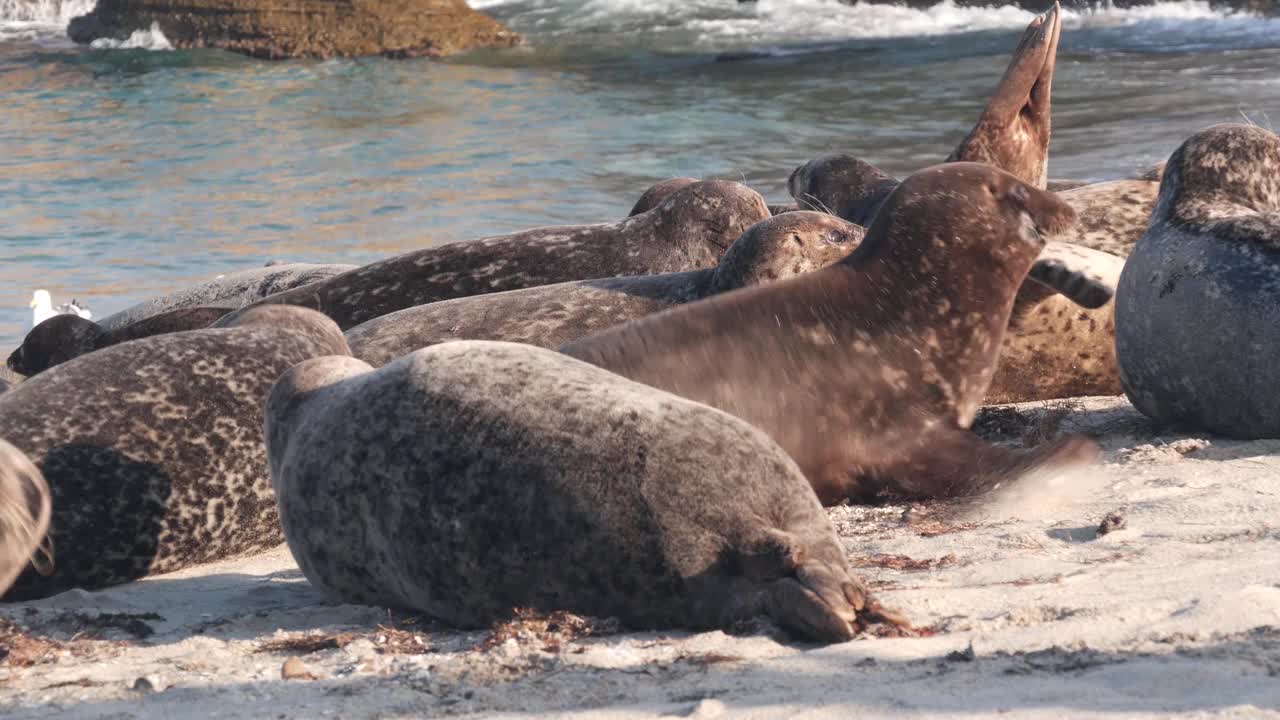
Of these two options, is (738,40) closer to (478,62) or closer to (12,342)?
(478,62)

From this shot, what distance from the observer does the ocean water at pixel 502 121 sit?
13.9m

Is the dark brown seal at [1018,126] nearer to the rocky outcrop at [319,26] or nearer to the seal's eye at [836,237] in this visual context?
the seal's eye at [836,237]

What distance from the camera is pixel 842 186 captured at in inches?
327

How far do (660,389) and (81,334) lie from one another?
438 centimetres

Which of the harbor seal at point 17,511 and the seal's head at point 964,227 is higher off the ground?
the seal's head at point 964,227

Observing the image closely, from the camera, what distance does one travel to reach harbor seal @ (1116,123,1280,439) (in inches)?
198

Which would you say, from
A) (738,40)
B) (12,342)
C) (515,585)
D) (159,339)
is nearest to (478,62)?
(738,40)

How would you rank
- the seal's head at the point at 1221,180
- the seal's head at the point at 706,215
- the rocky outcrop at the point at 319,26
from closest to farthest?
the seal's head at the point at 1221,180 < the seal's head at the point at 706,215 < the rocky outcrop at the point at 319,26

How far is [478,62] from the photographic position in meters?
28.9

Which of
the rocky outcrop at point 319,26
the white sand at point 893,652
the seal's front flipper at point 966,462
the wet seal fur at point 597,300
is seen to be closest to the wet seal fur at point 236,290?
the wet seal fur at point 597,300

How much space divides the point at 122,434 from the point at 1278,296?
11.7 feet

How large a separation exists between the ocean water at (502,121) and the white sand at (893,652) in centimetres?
731

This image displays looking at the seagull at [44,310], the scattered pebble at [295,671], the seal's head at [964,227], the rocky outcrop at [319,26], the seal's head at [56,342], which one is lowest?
the seagull at [44,310]

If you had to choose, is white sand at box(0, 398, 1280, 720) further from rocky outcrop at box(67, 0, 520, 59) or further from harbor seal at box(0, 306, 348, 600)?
rocky outcrop at box(67, 0, 520, 59)
